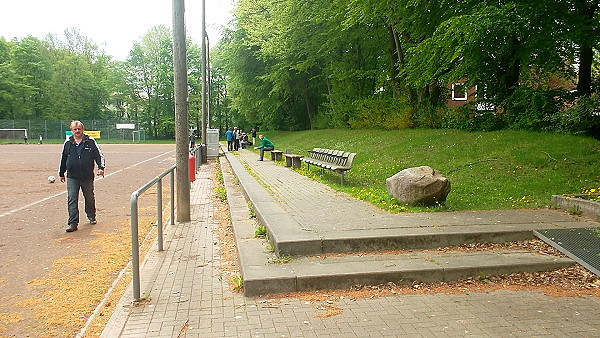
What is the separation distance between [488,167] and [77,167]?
888 cm

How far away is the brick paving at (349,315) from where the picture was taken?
3771 millimetres

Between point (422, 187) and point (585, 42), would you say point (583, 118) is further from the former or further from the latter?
point (422, 187)

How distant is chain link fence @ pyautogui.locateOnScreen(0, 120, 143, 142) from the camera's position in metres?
62.3

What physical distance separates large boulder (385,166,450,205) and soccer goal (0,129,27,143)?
61313 mm

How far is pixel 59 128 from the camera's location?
64125 mm

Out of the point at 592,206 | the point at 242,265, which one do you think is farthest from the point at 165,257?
the point at 592,206

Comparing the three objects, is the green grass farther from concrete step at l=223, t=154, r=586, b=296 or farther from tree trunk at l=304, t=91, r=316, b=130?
tree trunk at l=304, t=91, r=316, b=130

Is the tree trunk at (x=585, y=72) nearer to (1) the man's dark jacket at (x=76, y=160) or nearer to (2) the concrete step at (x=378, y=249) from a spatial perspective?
(2) the concrete step at (x=378, y=249)

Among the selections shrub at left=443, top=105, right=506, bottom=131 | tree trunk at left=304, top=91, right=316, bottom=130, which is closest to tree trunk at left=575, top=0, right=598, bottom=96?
shrub at left=443, top=105, right=506, bottom=131

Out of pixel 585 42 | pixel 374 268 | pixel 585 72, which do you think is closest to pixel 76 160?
pixel 374 268

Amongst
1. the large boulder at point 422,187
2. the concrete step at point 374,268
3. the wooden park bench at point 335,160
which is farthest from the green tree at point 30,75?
the concrete step at point 374,268

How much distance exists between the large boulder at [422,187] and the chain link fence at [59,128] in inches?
2527

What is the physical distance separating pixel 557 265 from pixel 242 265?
11.4 feet

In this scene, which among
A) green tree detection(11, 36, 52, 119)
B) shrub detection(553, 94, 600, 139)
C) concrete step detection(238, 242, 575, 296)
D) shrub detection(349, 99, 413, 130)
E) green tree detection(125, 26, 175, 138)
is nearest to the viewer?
concrete step detection(238, 242, 575, 296)
